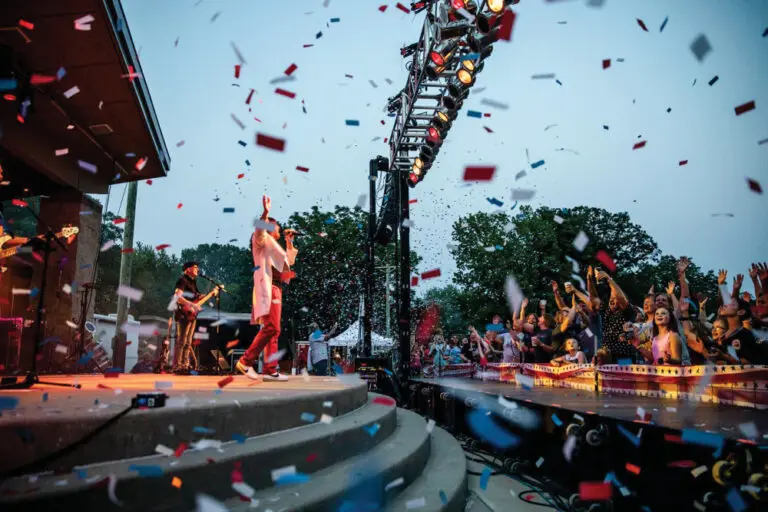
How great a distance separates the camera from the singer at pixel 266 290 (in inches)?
213

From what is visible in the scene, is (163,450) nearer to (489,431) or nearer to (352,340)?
(489,431)

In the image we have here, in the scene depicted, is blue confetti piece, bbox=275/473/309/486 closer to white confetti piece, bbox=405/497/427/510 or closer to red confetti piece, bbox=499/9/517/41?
white confetti piece, bbox=405/497/427/510

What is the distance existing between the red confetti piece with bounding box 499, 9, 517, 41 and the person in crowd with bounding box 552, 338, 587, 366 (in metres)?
4.84

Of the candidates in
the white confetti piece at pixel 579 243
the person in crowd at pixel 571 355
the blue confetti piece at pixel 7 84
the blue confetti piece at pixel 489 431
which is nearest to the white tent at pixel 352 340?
the person in crowd at pixel 571 355

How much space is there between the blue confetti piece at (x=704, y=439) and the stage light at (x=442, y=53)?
21.4 feet

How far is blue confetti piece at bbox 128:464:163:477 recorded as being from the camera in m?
2.02

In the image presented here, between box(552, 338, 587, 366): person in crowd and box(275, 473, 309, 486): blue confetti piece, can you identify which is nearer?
box(275, 473, 309, 486): blue confetti piece

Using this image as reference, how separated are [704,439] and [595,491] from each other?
4.32 feet

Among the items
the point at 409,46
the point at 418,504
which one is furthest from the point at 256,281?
the point at 409,46

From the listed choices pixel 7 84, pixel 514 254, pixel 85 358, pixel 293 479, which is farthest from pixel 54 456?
pixel 514 254

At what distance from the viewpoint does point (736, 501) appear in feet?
7.29

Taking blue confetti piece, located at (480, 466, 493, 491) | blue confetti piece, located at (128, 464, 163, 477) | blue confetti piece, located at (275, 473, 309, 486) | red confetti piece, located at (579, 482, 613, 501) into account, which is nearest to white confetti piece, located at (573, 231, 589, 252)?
blue confetti piece, located at (480, 466, 493, 491)

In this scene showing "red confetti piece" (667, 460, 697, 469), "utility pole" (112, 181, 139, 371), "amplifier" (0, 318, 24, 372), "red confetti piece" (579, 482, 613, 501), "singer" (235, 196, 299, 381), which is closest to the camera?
"red confetti piece" (667, 460, 697, 469)

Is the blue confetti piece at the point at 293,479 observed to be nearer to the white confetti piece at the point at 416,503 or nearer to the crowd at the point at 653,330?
the white confetti piece at the point at 416,503
